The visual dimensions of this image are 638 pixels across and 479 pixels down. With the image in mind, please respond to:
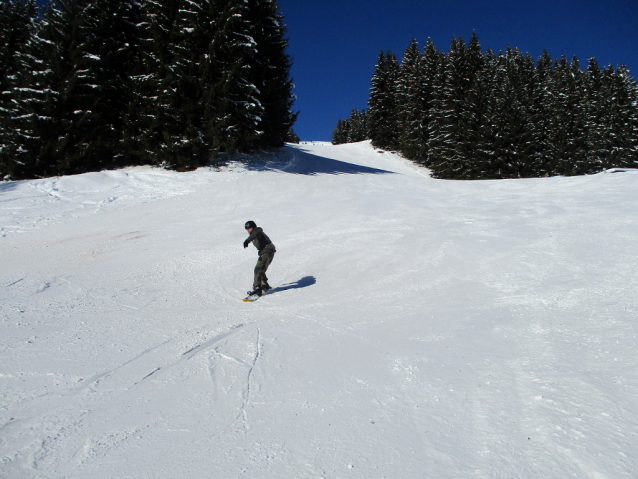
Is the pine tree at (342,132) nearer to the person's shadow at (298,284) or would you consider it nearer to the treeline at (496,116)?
the treeline at (496,116)

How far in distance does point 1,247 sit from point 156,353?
841 centimetres

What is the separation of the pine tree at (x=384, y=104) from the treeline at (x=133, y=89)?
28.3 meters

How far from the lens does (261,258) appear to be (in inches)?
311

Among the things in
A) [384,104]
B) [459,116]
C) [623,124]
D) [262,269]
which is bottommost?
[262,269]

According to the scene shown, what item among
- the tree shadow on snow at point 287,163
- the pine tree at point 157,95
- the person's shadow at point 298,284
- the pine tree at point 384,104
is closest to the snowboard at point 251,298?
the person's shadow at point 298,284

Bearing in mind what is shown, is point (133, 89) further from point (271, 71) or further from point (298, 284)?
point (298, 284)

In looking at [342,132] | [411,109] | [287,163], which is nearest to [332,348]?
[287,163]

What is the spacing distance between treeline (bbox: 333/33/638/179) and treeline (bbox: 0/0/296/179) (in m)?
21.9

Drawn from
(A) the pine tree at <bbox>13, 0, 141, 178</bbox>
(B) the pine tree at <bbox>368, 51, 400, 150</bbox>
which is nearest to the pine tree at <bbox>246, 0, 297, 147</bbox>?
(A) the pine tree at <bbox>13, 0, 141, 178</bbox>

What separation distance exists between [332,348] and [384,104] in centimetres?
4941

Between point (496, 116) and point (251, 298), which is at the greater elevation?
point (496, 116)

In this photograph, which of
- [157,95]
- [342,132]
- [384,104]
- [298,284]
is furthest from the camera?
[342,132]

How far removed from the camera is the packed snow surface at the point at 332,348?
306 cm

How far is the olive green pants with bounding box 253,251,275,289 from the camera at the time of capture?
7.69 m
